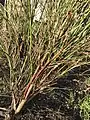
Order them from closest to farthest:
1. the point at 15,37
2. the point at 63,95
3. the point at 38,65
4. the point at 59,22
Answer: the point at 38,65, the point at 59,22, the point at 15,37, the point at 63,95

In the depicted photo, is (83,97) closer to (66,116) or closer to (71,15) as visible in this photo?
(66,116)

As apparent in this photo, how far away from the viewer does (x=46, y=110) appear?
2.26 meters

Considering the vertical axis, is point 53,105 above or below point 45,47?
below

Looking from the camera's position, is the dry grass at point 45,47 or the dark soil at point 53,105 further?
the dark soil at point 53,105

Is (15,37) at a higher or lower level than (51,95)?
higher

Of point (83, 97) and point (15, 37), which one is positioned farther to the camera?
point (83, 97)

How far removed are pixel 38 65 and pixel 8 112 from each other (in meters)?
0.41

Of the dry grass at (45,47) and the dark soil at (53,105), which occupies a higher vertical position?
the dry grass at (45,47)

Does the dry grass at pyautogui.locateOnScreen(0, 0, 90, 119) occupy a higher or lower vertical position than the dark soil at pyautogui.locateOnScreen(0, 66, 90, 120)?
higher

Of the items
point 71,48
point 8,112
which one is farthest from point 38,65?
point 8,112

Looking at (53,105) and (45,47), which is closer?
(45,47)

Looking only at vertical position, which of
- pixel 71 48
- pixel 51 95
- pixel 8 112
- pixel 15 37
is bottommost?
pixel 8 112

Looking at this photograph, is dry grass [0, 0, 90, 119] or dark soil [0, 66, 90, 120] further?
dark soil [0, 66, 90, 120]

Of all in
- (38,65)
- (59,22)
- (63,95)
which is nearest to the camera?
(38,65)
